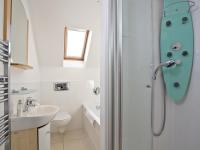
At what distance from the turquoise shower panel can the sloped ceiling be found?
1.70m

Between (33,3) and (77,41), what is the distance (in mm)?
1200

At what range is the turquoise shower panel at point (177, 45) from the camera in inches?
39.4

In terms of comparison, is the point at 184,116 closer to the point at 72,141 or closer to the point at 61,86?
the point at 72,141

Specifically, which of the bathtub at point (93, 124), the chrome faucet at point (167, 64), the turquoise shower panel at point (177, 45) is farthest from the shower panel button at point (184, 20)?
the bathtub at point (93, 124)

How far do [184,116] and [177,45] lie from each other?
531mm

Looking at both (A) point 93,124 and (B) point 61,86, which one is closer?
(A) point 93,124

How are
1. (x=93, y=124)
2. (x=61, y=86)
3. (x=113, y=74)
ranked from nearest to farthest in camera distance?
(x=113, y=74) < (x=93, y=124) < (x=61, y=86)

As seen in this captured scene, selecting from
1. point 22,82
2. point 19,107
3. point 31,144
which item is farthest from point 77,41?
point 31,144

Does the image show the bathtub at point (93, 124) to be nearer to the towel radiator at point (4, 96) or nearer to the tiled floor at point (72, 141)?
the tiled floor at point (72, 141)

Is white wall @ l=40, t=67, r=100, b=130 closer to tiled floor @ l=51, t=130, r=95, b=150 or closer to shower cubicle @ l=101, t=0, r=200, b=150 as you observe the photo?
tiled floor @ l=51, t=130, r=95, b=150

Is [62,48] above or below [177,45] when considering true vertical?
above

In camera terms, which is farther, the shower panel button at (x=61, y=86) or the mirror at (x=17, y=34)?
the shower panel button at (x=61, y=86)

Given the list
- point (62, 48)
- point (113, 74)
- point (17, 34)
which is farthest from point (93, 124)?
point (62, 48)

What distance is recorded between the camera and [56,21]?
262 centimetres
